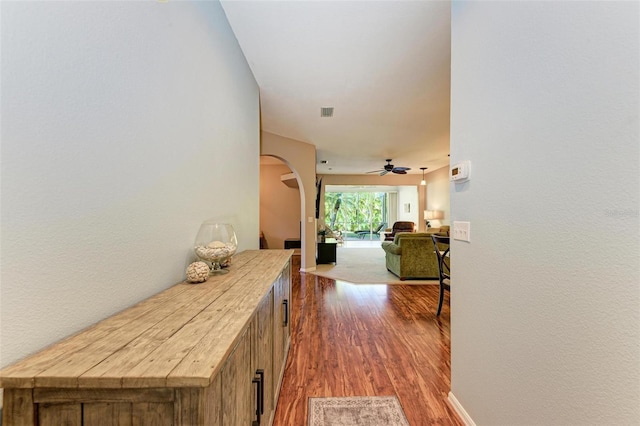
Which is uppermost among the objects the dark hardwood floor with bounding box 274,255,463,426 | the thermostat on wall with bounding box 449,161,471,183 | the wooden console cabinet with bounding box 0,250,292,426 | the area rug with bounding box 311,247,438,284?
the thermostat on wall with bounding box 449,161,471,183

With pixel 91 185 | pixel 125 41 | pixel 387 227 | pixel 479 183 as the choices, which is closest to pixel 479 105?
pixel 479 183

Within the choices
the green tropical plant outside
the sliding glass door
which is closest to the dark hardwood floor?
the sliding glass door

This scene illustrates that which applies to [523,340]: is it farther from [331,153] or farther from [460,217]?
[331,153]

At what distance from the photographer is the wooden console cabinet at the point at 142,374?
1.88 ft

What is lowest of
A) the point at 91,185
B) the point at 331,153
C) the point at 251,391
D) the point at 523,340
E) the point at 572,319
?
the point at 251,391

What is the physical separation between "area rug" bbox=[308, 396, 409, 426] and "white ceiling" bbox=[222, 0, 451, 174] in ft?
9.22

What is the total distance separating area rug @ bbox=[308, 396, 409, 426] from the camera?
1.63 m

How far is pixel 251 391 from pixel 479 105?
5.87ft

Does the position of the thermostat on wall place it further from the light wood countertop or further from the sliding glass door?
the sliding glass door

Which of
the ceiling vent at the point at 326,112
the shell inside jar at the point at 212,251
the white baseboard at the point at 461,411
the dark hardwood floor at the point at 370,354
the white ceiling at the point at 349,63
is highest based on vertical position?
the white ceiling at the point at 349,63

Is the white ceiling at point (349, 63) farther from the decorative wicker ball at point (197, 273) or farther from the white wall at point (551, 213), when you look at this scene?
the decorative wicker ball at point (197, 273)

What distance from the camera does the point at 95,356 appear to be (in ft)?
2.15

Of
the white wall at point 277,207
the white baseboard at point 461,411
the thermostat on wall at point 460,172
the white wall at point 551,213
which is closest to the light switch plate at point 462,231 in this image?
the white wall at point 551,213

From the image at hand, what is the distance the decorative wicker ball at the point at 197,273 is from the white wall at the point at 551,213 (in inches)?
57.5
